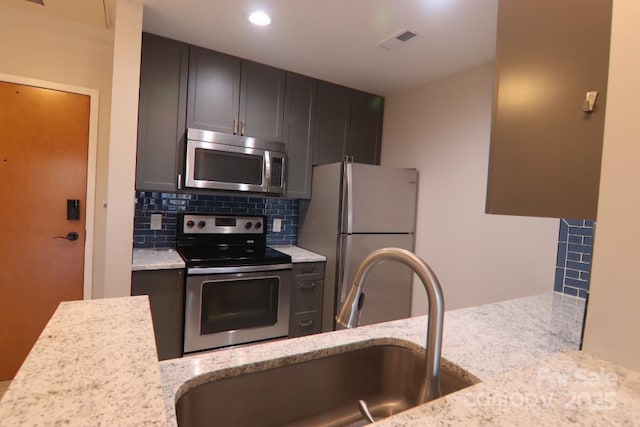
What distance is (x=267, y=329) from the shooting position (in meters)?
2.42

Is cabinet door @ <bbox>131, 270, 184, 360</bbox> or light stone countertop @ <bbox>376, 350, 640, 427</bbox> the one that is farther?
cabinet door @ <bbox>131, 270, 184, 360</bbox>

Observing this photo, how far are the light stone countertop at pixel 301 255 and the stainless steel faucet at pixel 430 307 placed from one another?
180 cm

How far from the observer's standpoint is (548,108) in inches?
35.4

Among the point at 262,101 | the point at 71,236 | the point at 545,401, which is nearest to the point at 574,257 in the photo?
the point at 545,401

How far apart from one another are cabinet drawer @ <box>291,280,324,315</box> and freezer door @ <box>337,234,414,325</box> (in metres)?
0.20

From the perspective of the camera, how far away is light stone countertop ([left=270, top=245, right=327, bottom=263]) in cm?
259

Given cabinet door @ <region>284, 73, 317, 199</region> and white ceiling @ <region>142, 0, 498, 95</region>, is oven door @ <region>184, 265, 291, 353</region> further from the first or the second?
white ceiling @ <region>142, 0, 498, 95</region>

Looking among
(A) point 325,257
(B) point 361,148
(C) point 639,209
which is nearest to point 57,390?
(C) point 639,209

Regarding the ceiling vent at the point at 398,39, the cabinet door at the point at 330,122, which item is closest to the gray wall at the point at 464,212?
the cabinet door at the point at 330,122

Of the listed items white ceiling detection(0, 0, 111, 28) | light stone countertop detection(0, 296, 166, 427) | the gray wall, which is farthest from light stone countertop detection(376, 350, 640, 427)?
white ceiling detection(0, 0, 111, 28)

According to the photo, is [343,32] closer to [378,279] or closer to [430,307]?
[378,279]

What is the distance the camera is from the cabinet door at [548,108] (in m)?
0.82

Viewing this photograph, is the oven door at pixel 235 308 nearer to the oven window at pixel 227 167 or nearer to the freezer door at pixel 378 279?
the freezer door at pixel 378 279

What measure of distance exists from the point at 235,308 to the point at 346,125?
74.1 inches
